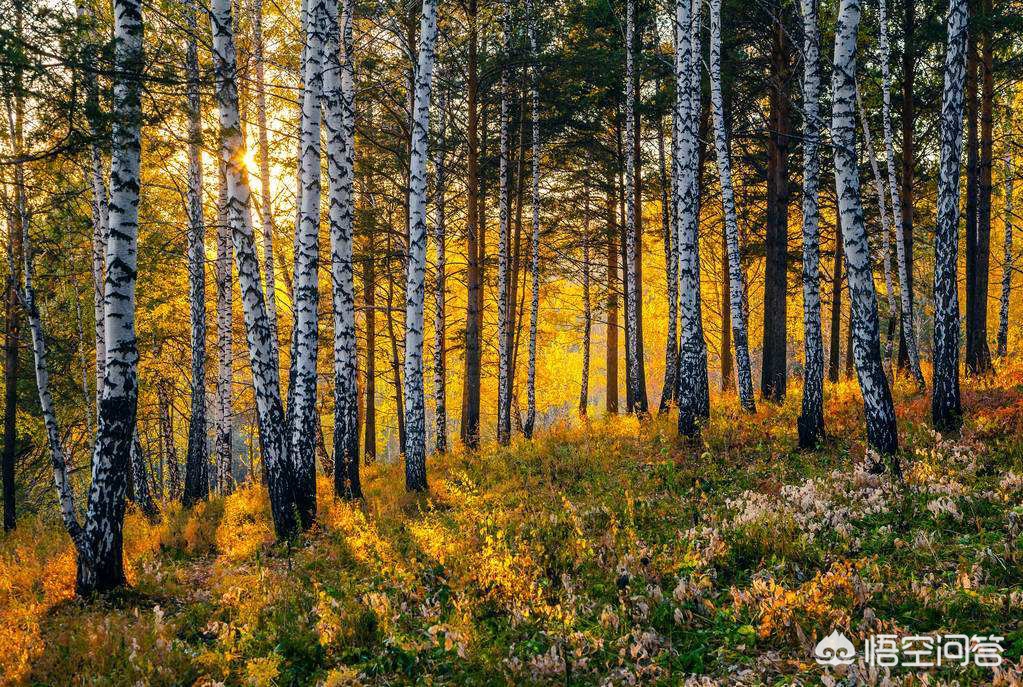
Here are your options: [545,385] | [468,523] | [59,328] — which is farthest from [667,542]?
[545,385]

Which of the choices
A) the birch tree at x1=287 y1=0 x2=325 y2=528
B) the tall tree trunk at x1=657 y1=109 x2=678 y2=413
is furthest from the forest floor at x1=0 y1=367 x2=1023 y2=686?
the tall tree trunk at x1=657 y1=109 x2=678 y2=413

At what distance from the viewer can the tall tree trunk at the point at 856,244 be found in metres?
7.88

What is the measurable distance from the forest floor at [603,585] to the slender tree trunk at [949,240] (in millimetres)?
504

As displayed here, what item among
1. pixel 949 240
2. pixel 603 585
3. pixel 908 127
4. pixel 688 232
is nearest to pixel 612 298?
pixel 908 127

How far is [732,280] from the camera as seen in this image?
13.7 m

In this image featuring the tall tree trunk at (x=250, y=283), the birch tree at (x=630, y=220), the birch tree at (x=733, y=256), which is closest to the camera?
the tall tree trunk at (x=250, y=283)

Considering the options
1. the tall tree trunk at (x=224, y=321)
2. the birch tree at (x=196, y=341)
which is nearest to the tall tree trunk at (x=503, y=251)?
the tall tree trunk at (x=224, y=321)

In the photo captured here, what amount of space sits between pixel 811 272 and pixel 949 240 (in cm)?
186

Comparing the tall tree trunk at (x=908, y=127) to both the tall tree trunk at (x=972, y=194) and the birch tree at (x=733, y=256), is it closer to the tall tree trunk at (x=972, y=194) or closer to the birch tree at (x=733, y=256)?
the tall tree trunk at (x=972, y=194)

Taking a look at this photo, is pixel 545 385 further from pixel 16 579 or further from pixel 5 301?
pixel 16 579

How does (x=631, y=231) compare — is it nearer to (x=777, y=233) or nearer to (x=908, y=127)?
(x=777, y=233)

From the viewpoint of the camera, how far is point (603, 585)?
5914 mm

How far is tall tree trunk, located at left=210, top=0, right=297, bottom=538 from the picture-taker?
324 inches

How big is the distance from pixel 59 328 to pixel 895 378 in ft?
69.2
